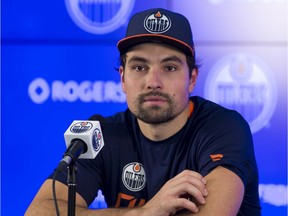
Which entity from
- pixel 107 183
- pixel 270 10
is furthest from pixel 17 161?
pixel 270 10

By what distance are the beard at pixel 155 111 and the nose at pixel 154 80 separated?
0.03 metres

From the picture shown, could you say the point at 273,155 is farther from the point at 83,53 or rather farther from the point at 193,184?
the point at 193,184

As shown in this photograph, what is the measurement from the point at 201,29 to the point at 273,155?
0.66 meters

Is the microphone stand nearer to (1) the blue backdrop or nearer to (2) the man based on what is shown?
(2) the man

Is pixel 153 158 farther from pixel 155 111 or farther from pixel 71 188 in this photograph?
pixel 71 188

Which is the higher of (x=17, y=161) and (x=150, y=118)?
(x=150, y=118)

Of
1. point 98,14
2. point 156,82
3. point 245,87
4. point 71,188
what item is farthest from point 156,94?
point 98,14

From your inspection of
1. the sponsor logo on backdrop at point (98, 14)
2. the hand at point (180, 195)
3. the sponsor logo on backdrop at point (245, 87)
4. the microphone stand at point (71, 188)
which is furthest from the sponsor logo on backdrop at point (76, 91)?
the microphone stand at point (71, 188)

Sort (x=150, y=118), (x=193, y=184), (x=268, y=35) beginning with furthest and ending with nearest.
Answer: (x=268, y=35), (x=150, y=118), (x=193, y=184)

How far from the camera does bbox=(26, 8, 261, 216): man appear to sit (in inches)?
68.0

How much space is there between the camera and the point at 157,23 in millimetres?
1829

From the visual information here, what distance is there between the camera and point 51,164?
2793 millimetres

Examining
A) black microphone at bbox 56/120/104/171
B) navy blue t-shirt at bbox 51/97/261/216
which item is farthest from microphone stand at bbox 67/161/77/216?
navy blue t-shirt at bbox 51/97/261/216

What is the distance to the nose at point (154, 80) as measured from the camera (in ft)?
5.87
